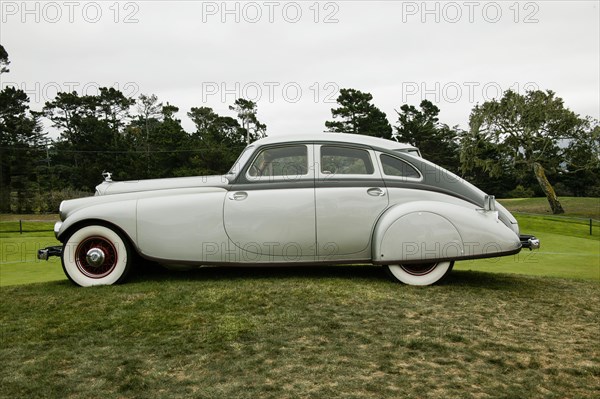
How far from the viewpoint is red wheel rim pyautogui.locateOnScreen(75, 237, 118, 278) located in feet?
19.1

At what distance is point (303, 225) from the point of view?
5734mm

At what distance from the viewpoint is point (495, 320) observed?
4266mm

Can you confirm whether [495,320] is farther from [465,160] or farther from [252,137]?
[252,137]

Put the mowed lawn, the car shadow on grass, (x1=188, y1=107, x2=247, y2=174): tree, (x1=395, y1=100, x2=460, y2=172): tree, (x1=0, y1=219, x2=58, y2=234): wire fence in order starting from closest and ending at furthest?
the car shadow on grass < the mowed lawn < (x1=0, y1=219, x2=58, y2=234): wire fence < (x1=188, y1=107, x2=247, y2=174): tree < (x1=395, y1=100, x2=460, y2=172): tree

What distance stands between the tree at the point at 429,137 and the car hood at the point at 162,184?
160ft

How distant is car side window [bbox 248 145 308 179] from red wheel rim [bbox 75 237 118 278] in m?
1.89

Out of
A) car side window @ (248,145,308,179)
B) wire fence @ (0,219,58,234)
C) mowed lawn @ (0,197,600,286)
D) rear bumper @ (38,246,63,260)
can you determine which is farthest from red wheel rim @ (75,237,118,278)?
wire fence @ (0,219,58,234)

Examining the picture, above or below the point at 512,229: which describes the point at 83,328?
below

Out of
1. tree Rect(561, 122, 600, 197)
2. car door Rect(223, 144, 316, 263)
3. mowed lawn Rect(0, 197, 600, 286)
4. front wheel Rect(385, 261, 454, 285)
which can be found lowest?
mowed lawn Rect(0, 197, 600, 286)

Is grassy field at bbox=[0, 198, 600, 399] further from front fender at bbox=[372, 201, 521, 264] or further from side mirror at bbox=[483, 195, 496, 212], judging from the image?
side mirror at bbox=[483, 195, 496, 212]

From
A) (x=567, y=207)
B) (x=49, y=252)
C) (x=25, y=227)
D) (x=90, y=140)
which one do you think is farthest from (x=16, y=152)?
(x=567, y=207)

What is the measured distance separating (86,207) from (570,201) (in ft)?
167

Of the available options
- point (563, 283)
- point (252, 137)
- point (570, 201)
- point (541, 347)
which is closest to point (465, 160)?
point (570, 201)

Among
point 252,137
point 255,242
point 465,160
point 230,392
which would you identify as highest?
point 252,137
